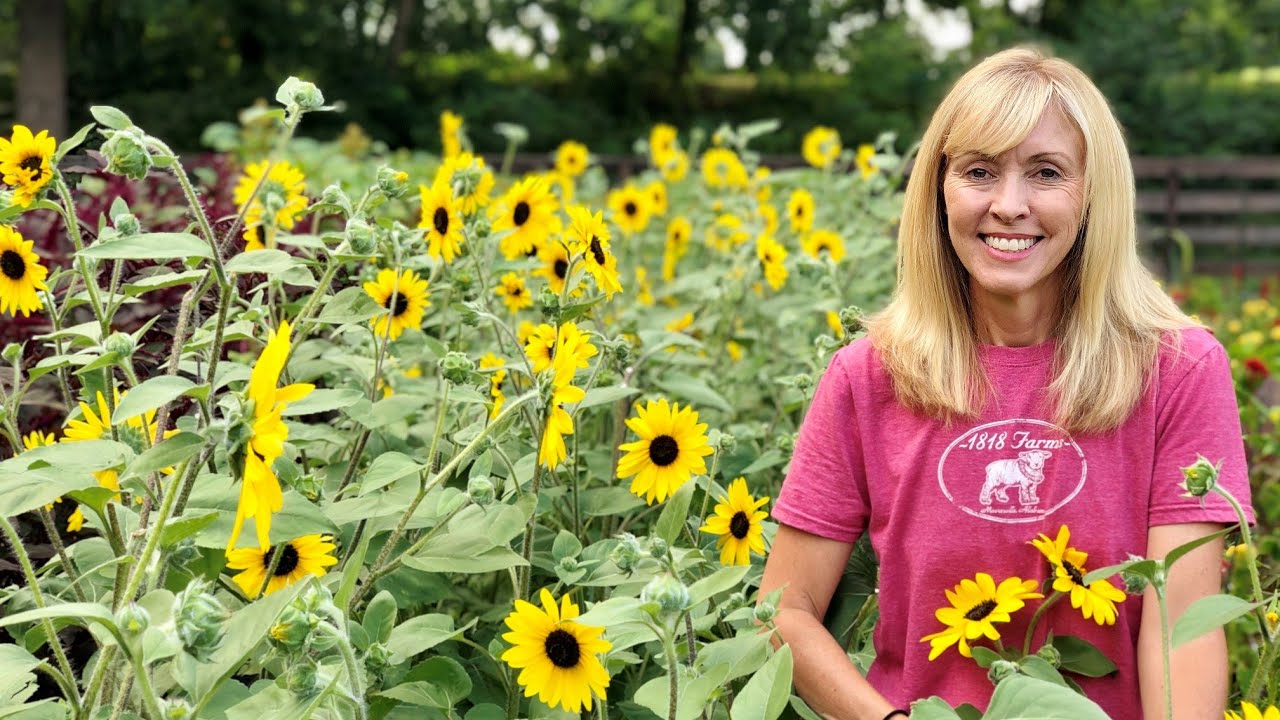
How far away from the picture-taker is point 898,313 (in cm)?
184

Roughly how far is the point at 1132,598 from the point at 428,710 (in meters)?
0.82

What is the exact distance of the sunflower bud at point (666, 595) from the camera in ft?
3.68

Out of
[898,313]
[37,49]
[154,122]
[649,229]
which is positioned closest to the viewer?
[898,313]

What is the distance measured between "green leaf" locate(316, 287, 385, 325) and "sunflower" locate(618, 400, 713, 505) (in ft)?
1.20

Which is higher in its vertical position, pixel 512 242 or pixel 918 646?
pixel 512 242

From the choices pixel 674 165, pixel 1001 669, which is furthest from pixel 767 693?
pixel 674 165

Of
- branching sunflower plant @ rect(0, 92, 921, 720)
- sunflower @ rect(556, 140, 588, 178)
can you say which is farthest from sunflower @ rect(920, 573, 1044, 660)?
sunflower @ rect(556, 140, 588, 178)

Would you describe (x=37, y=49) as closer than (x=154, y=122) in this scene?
Yes

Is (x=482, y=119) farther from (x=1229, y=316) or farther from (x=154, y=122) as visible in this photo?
(x=1229, y=316)

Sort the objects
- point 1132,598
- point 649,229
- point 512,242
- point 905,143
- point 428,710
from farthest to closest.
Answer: point 905,143
point 649,229
point 512,242
point 1132,598
point 428,710

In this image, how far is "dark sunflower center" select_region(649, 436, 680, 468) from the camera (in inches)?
68.0

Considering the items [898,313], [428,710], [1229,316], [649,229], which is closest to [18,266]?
[428,710]

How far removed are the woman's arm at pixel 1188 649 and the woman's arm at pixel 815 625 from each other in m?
0.30

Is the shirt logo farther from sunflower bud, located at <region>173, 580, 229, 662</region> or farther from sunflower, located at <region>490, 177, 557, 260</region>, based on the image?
sunflower bud, located at <region>173, 580, 229, 662</region>
